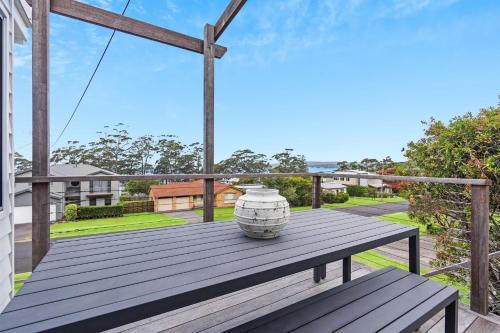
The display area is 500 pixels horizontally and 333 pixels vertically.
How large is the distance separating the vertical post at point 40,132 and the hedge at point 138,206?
2.97 feet

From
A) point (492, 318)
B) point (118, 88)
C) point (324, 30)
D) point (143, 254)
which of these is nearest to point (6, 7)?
point (143, 254)

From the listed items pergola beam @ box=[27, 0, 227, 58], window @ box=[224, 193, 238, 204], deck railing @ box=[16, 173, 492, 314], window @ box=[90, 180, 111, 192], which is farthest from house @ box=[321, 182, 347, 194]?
window @ box=[90, 180, 111, 192]

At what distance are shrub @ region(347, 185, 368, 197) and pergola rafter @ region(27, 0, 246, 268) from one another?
2.00 meters

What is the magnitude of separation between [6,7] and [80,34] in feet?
27.5

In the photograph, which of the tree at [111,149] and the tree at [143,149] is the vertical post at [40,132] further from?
the tree at [143,149]

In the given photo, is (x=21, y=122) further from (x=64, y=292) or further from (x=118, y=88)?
(x=118, y=88)

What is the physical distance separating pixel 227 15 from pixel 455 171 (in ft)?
10.3

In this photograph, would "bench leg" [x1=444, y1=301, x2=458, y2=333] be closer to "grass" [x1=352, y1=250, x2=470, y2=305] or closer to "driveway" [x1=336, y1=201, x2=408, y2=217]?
"grass" [x1=352, y1=250, x2=470, y2=305]

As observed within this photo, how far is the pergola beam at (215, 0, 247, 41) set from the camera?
109 inches

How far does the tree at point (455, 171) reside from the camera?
2.72 m

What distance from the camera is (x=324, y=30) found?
1044cm

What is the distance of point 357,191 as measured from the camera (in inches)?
153

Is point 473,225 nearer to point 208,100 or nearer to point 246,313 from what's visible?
point 246,313

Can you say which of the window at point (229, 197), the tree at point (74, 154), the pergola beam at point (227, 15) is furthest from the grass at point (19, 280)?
the tree at point (74, 154)
